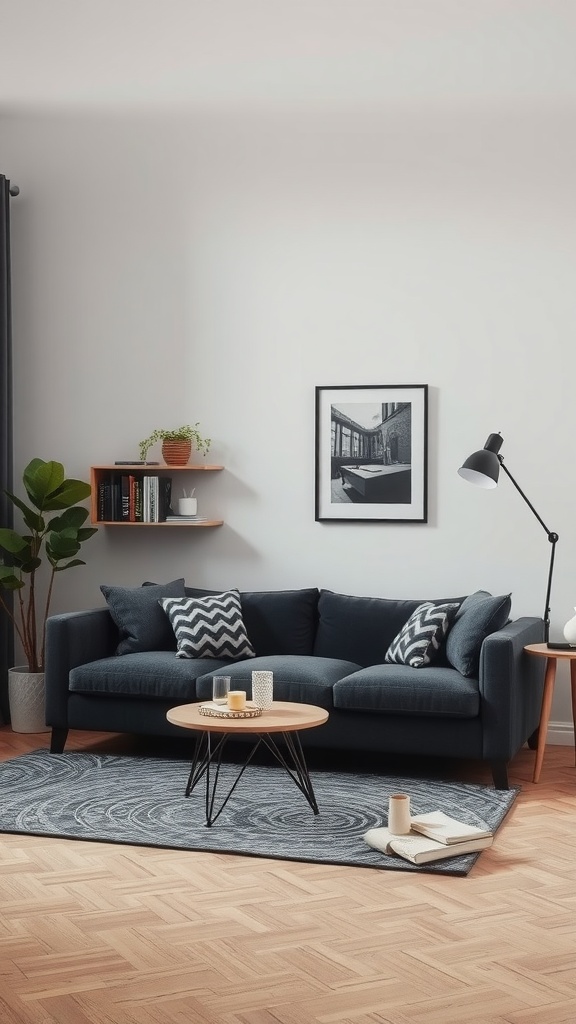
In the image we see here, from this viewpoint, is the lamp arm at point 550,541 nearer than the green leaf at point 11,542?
Yes

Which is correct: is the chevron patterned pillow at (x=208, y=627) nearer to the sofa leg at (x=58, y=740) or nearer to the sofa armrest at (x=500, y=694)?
the sofa leg at (x=58, y=740)

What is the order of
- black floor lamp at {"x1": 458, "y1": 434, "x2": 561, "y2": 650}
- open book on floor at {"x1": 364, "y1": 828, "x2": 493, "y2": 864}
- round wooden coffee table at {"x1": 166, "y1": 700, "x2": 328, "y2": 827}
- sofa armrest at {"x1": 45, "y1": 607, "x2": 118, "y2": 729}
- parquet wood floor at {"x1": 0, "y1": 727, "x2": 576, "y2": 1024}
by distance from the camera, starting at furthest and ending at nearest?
sofa armrest at {"x1": 45, "y1": 607, "x2": 118, "y2": 729} → black floor lamp at {"x1": 458, "y1": 434, "x2": 561, "y2": 650} → round wooden coffee table at {"x1": 166, "y1": 700, "x2": 328, "y2": 827} → open book on floor at {"x1": 364, "y1": 828, "x2": 493, "y2": 864} → parquet wood floor at {"x1": 0, "y1": 727, "x2": 576, "y2": 1024}

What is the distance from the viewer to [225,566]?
631 centimetres

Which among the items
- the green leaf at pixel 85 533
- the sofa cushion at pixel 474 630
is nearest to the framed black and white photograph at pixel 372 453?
the sofa cushion at pixel 474 630

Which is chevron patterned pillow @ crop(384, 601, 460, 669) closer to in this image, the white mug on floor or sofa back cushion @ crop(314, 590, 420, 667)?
sofa back cushion @ crop(314, 590, 420, 667)

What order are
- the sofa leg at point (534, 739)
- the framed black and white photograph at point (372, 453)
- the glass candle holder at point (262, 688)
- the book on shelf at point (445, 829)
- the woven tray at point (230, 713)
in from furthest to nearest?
the framed black and white photograph at point (372, 453) → the sofa leg at point (534, 739) → the glass candle holder at point (262, 688) → the woven tray at point (230, 713) → the book on shelf at point (445, 829)

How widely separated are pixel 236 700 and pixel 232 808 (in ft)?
1.53

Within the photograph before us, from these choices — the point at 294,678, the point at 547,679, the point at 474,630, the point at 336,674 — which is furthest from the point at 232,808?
the point at 547,679

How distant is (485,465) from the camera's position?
5250 mm

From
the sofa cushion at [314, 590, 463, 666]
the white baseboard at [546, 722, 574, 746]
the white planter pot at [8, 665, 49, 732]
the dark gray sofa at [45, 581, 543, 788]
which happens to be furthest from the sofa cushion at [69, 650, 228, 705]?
the white baseboard at [546, 722, 574, 746]

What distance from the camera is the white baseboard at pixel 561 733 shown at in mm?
5766

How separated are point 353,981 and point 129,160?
16.0ft

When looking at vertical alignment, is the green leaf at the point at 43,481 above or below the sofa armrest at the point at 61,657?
above

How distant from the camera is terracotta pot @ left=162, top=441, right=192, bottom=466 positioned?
6148 mm
